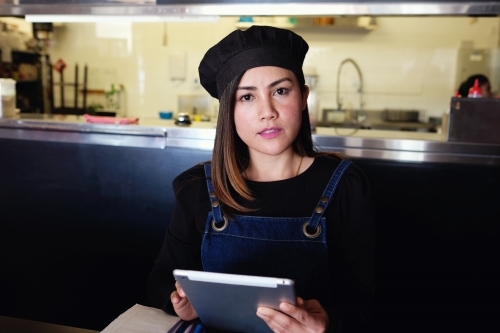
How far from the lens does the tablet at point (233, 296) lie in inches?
35.5

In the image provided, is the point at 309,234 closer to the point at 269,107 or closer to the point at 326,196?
the point at 326,196

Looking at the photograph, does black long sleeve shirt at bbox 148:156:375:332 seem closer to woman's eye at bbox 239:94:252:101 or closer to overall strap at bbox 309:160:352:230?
overall strap at bbox 309:160:352:230

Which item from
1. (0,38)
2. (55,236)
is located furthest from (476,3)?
(0,38)

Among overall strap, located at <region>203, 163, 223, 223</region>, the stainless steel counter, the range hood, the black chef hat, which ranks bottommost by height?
overall strap, located at <region>203, 163, 223, 223</region>

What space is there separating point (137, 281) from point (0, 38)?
385 centimetres

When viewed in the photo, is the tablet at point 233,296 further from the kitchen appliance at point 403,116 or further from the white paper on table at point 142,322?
the kitchen appliance at point 403,116

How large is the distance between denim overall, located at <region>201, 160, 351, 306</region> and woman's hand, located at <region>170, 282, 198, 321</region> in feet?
0.57

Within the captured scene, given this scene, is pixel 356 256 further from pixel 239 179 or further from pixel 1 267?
pixel 1 267

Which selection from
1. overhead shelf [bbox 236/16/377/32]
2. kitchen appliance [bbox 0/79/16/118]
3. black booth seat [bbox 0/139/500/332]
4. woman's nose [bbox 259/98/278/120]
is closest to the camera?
woman's nose [bbox 259/98/278/120]

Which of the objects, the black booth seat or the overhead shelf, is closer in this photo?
the black booth seat

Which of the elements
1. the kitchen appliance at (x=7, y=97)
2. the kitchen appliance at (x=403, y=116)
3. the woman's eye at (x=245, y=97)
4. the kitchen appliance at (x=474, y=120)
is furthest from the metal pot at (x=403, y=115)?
the woman's eye at (x=245, y=97)

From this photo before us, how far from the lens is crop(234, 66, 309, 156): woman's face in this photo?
50.7 inches

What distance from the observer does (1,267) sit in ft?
9.37

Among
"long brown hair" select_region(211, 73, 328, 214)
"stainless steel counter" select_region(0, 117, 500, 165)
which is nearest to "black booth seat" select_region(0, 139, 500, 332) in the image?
"stainless steel counter" select_region(0, 117, 500, 165)
